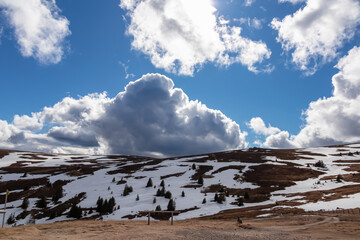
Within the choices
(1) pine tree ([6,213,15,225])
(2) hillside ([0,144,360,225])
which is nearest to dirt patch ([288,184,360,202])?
(2) hillside ([0,144,360,225])

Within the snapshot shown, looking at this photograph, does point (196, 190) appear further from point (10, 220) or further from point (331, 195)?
point (10, 220)

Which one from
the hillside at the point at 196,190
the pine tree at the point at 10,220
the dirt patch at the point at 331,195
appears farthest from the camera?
the pine tree at the point at 10,220

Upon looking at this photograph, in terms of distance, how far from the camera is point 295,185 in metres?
42.2

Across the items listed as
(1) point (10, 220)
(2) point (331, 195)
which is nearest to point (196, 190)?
(2) point (331, 195)

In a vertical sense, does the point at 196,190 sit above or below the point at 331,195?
below

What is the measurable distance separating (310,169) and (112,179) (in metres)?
49.7

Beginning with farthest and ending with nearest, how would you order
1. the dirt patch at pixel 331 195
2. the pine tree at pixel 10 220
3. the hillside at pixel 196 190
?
1. the pine tree at pixel 10 220
2. the hillside at pixel 196 190
3. the dirt patch at pixel 331 195

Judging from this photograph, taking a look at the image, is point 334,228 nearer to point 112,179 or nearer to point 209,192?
point 209,192

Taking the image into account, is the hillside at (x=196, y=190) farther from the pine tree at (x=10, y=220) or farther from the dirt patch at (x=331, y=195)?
the pine tree at (x=10, y=220)

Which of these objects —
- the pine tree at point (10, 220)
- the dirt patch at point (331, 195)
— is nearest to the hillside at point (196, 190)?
the dirt patch at point (331, 195)

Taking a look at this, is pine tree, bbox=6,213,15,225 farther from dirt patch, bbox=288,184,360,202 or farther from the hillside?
dirt patch, bbox=288,184,360,202

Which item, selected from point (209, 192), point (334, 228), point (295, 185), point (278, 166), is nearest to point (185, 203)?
point (209, 192)

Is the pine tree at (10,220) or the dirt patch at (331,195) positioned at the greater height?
the dirt patch at (331,195)

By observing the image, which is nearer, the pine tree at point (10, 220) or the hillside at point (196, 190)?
the hillside at point (196, 190)
